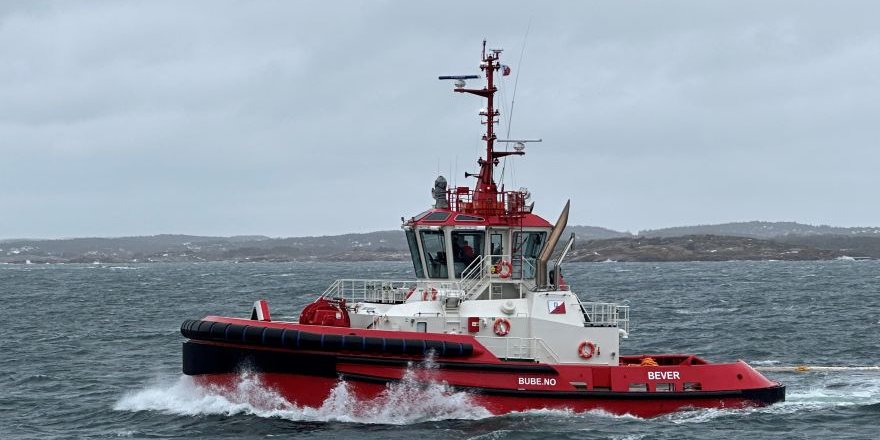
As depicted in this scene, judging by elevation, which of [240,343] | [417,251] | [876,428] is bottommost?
[876,428]

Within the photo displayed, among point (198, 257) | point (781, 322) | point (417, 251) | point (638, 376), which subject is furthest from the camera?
point (198, 257)

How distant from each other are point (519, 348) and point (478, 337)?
681 mm

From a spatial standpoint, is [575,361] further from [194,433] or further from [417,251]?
[194,433]

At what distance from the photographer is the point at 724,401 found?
17.5 metres

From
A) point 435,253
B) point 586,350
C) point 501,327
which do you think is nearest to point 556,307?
point 586,350

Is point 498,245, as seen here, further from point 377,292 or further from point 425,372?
point 425,372

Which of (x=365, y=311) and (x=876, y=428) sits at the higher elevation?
(x=365, y=311)

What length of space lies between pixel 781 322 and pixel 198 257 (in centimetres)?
16320

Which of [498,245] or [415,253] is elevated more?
[498,245]

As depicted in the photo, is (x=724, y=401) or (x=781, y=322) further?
(x=781, y=322)

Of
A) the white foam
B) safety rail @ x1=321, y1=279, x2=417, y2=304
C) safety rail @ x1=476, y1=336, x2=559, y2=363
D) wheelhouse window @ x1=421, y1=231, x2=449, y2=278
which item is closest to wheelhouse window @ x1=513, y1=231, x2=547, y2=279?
wheelhouse window @ x1=421, y1=231, x2=449, y2=278

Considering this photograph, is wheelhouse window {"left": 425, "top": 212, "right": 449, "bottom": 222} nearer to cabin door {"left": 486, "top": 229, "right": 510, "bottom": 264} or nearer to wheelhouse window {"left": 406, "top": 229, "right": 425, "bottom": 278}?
wheelhouse window {"left": 406, "top": 229, "right": 425, "bottom": 278}

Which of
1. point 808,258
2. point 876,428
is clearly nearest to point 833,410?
point 876,428

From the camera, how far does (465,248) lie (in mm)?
18016
